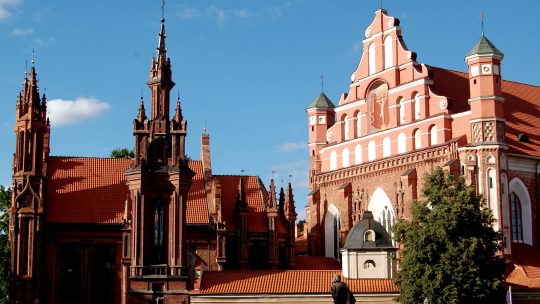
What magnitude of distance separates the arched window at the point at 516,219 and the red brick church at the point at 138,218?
45.3 feet

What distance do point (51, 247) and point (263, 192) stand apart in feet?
47.1

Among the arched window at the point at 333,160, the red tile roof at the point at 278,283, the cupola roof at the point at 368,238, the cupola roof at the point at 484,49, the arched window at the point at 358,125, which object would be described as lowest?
the red tile roof at the point at 278,283

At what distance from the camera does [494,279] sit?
137 ft

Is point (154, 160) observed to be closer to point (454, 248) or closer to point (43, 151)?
point (43, 151)

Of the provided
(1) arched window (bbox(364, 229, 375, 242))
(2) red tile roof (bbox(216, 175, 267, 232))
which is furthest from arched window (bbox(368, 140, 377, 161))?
(1) arched window (bbox(364, 229, 375, 242))

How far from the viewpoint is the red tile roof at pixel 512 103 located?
5234 centimetres

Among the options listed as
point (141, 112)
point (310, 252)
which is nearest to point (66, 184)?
point (141, 112)

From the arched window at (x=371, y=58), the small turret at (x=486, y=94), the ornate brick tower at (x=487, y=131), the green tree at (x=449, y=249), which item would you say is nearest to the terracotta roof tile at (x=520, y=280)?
the ornate brick tower at (x=487, y=131)

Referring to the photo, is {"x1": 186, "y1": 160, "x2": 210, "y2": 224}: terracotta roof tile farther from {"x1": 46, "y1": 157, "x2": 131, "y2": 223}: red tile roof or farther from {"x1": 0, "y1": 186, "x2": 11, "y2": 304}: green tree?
{"x1": 0, "y1": 186, "x2": 11, "y2": 304}: green tree

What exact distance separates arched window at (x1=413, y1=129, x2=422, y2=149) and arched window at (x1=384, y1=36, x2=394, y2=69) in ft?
17.4

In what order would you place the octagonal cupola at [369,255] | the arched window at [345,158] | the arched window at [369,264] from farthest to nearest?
the arched window at [345,158]
the arched window at [369,264]
the octagonal cupola at [369,255]

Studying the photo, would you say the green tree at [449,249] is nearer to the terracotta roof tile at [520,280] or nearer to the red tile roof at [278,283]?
the red tile roof at [278,283]

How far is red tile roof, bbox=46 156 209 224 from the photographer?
2119 inches

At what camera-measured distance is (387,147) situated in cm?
5559
